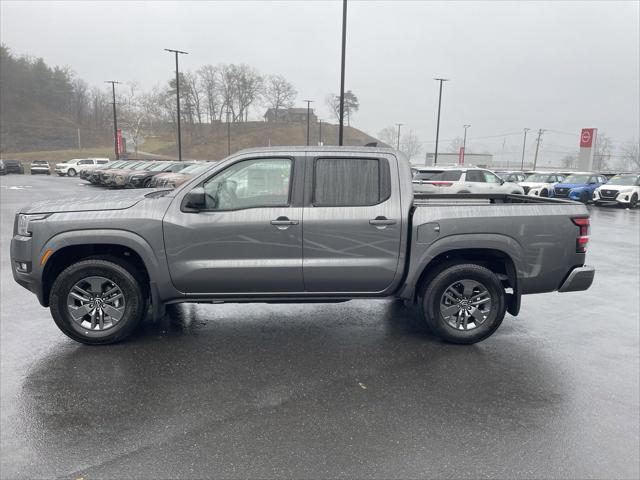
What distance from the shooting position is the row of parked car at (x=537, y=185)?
19.3 metres

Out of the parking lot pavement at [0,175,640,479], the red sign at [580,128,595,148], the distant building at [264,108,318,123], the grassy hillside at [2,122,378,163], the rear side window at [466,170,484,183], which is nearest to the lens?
the parking lot pavement at [0,175,640,479]

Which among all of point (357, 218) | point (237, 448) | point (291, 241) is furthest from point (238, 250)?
point (237, 448)

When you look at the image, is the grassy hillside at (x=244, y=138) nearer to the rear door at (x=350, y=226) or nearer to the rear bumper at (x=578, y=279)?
the rear door at (x=350, y=226)

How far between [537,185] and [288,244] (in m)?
23.3

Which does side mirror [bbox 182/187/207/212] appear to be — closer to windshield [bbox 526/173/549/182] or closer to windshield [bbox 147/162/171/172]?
windshield [bbox 147/162/171/172]

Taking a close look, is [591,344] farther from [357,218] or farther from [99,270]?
[99,270]

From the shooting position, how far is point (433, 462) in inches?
116

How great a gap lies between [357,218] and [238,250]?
1.19m

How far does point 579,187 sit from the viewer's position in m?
23.1

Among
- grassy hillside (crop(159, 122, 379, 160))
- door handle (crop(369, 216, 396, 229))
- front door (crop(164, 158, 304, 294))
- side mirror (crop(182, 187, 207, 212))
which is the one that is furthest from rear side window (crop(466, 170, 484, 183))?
grassy hillside (crop(159, 122, 379, 160))

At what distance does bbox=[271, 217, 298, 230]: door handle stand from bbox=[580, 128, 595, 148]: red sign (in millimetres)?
50133

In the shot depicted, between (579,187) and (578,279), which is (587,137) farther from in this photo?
(578,279)

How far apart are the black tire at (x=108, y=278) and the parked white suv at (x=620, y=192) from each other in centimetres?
2281

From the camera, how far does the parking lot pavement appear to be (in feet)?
9.65
